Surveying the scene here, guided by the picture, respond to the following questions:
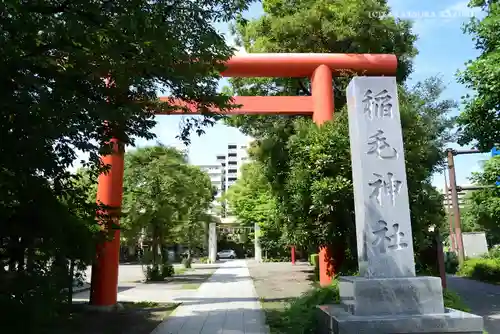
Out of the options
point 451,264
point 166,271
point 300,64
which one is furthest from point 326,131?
point 451,264

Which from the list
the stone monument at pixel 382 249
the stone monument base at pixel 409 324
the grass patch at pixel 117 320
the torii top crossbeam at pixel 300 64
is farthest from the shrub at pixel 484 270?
the stone monument base at pixel 409 324

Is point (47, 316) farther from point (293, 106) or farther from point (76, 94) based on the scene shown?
point (293, 106)

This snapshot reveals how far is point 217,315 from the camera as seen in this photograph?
9312mm

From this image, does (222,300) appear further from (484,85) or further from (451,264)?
(451,264)

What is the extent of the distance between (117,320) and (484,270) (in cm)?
1510

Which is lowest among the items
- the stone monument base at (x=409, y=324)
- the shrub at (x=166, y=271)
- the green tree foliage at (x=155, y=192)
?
the shrub at (x=166, y=271)

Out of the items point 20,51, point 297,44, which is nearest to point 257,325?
point 20,51

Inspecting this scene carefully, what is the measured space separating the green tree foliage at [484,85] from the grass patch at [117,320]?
8.42m

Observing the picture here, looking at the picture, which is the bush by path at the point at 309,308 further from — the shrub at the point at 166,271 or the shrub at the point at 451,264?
the shrub at the point at 451,264

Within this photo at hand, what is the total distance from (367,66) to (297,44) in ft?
11.1

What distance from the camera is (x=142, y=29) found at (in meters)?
5.30

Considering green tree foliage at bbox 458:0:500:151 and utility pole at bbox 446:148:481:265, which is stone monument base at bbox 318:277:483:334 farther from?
utility pole at bbox 446:148:481:265

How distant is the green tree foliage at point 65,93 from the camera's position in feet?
15.8

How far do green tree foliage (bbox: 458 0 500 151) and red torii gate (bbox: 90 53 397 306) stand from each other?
1977 millimetres
